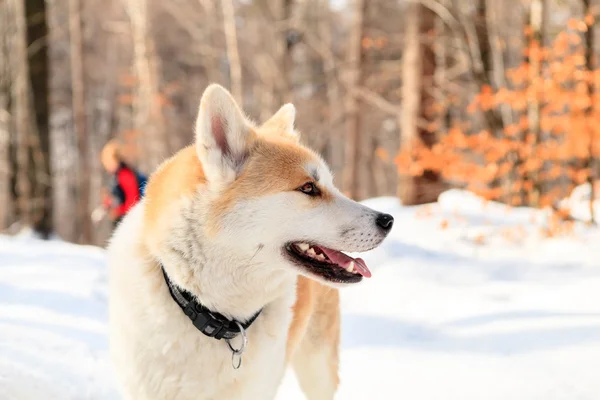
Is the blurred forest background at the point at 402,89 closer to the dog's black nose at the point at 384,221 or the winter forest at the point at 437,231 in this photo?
the winter forest at the point at 437,231

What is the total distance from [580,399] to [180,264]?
2.44 metres

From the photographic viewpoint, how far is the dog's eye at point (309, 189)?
2.16 m

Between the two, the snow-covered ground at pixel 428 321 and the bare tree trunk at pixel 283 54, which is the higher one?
the bare tree trunk at pixel 283 54

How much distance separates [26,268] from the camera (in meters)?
4.96

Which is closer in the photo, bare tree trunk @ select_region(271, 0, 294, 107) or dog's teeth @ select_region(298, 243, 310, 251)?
dog's teeth @ select_region(298, 243, 310, 251)

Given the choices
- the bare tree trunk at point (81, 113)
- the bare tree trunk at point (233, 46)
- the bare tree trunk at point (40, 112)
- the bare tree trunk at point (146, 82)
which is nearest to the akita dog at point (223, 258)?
the bare tree trunk at point (40, 112)

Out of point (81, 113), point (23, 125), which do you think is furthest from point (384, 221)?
point (81, 113)

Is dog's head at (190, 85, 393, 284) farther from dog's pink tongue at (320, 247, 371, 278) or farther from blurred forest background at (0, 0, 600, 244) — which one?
blurred forest background at (0, 0, 600, 244)

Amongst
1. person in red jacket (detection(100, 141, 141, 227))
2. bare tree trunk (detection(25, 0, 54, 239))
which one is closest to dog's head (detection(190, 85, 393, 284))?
person in red jacket (detection(100, 141, 141, 227))

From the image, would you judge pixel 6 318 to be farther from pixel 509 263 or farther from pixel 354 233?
pixel 509 263

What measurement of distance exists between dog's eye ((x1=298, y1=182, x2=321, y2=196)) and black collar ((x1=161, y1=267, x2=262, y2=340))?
1.96 feet

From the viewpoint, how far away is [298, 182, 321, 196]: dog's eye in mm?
2156

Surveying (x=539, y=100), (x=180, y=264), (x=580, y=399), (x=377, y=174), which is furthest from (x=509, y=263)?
(x=377, y=174)

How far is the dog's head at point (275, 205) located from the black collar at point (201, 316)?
0.25 metres
